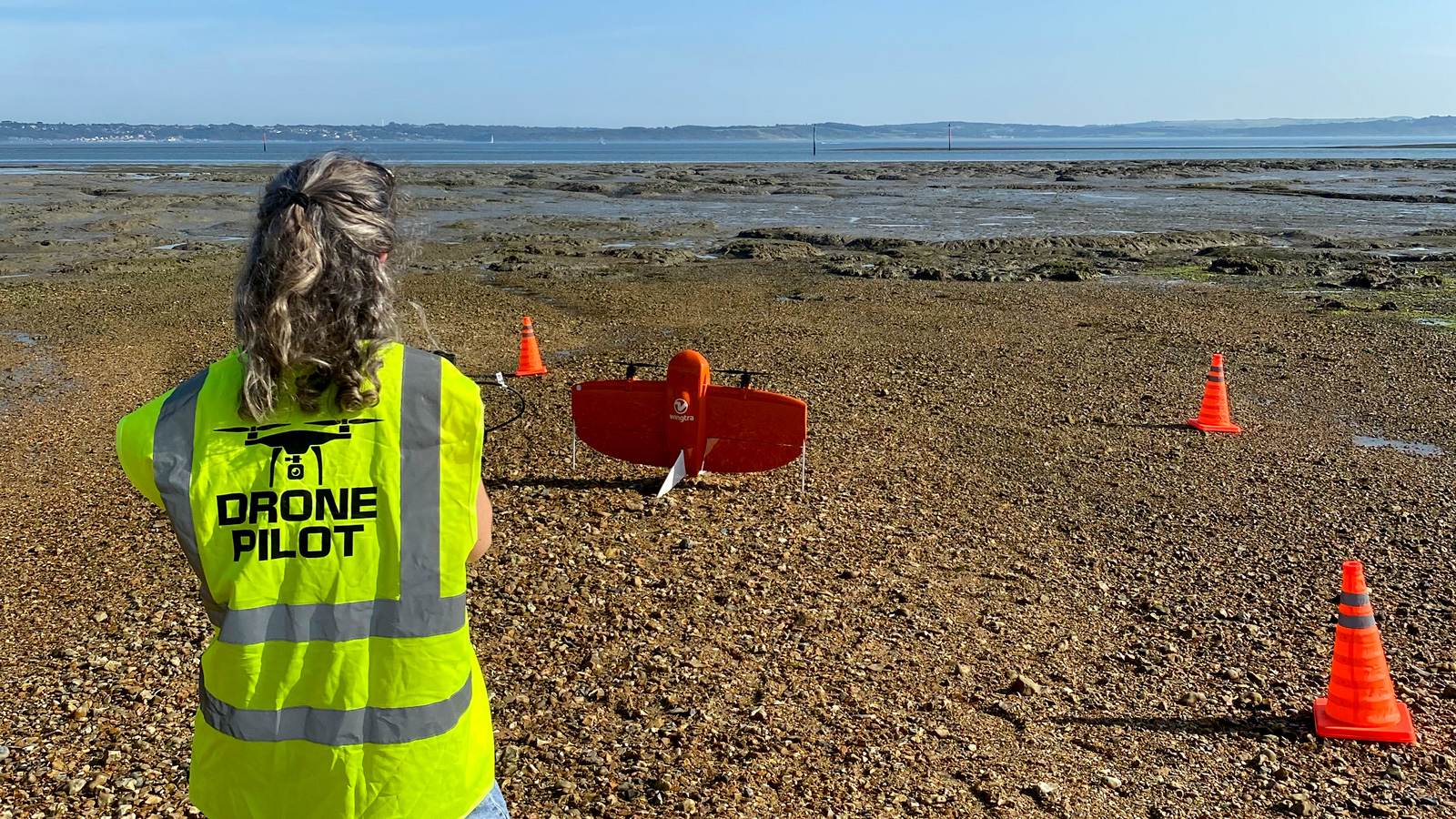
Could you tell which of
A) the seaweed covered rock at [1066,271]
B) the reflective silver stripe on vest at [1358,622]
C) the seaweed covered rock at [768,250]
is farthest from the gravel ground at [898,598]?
the seaweed covered rock at [768,250]

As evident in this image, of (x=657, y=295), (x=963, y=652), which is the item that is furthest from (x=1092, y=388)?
(x=657, y=295)

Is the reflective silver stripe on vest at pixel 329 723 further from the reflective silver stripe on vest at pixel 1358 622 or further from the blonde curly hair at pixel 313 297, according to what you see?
the reflective silver stripe on vest at pixel 1358 622

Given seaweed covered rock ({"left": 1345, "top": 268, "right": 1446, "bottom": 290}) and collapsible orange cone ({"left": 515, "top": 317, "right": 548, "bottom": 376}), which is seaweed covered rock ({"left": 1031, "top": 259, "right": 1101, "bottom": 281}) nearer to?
seaweed covered rock ({"left": 1345, "top": 268, "right": 1446, "bottom": 290})

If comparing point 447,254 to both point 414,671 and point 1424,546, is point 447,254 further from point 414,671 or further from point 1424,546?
point 414,671

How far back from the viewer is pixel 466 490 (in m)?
2.07

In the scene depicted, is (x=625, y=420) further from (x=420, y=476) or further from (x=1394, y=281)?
(x=1394, y=281)

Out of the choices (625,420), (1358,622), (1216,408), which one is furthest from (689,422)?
(1216,408)

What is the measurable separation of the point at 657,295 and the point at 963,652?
13.8 metres

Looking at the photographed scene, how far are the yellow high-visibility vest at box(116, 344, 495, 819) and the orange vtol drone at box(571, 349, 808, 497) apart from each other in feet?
20.2

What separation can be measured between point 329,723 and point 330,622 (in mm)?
188

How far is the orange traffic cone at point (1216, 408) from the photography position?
1045cm

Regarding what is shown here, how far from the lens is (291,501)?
6.57 ft

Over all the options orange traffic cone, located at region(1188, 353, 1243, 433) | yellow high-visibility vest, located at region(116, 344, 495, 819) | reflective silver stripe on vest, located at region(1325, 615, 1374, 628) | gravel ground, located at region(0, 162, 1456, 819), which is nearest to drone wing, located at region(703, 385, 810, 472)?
gravel ground, located at region(0, 162, 1456, 819)

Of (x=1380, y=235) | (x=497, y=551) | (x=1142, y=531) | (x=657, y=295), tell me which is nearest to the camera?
(x=497, y=551)
